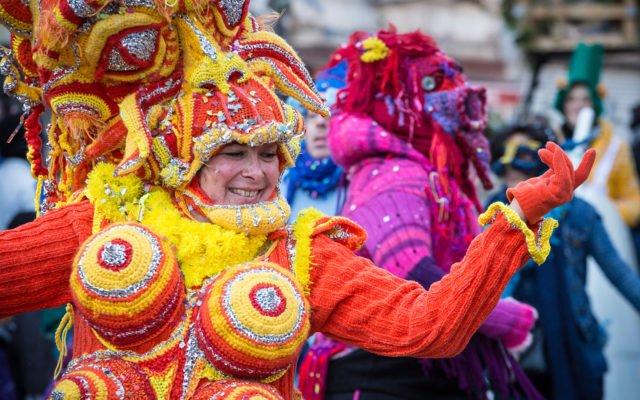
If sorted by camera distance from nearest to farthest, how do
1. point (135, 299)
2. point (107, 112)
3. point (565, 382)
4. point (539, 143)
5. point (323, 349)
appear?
point (135, 299)
point (107, 112)
point (323, 349)
point (565, 382)
point (539, 143)

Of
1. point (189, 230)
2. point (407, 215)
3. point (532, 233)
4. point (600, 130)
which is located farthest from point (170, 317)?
point (600, 130)

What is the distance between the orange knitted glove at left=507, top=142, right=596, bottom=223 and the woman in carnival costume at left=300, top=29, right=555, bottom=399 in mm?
998

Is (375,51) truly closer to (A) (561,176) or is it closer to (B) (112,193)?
(B) (112,193)

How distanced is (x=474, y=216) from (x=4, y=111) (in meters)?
3.64

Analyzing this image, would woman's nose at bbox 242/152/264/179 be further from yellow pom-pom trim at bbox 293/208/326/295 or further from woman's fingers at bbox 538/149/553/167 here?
woman's fingers at bbox 538/149/553/167

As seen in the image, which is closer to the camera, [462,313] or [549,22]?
[462,313]

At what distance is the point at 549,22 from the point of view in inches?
590

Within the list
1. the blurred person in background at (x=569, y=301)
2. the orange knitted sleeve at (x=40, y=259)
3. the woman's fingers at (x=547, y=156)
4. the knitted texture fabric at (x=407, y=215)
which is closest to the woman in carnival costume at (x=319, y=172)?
the knitted texture fabric at (x=407, y=215)

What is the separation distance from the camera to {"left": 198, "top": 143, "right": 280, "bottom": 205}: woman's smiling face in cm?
272

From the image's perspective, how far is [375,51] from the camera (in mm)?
4035

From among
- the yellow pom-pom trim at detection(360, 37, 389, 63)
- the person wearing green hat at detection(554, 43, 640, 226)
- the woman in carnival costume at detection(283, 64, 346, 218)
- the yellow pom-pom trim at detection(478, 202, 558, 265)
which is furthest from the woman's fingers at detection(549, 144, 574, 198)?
the person wearing green hat at detection(554, 43, 640, 226)

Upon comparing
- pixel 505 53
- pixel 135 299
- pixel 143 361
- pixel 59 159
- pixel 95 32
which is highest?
pixel 505 53

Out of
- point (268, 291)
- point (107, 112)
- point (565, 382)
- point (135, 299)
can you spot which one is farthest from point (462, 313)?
point (565, 382)

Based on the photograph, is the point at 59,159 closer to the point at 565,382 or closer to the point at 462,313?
the point at 462,313
